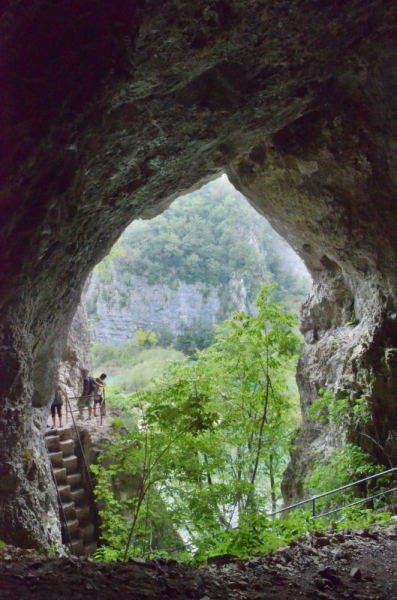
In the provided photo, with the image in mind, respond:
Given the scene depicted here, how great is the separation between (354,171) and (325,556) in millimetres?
6247

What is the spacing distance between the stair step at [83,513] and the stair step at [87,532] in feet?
0.58

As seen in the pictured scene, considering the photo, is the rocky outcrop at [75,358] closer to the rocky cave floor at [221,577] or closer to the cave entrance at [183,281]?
the rocky cave floor at [221,577]

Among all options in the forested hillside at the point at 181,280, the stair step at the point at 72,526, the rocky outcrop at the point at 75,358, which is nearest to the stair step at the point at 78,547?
the stair step at the point at 72,526

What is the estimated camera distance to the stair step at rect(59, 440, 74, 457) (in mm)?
10930

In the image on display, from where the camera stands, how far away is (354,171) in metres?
7.96

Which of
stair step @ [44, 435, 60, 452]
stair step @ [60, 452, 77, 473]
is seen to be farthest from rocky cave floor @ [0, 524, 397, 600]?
stair step @ [44, 435, 60, 452]

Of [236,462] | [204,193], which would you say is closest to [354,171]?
[236,462]

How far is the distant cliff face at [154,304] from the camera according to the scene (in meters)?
51.1

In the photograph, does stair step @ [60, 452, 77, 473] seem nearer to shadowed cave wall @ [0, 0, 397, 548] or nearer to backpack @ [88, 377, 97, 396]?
backpack @ [88, 377, 97, 396]

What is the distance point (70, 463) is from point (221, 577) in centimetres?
743

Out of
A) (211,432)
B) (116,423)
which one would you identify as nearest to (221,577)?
(211,432)

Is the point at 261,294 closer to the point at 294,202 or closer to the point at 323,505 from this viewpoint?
the point at 294,202

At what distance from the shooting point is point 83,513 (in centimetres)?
1020

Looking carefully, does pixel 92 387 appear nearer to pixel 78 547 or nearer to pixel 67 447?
pixel 67 447
